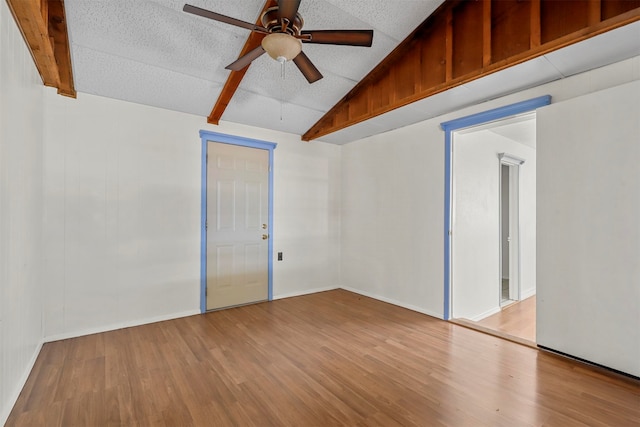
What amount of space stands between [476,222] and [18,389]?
15.0 ft

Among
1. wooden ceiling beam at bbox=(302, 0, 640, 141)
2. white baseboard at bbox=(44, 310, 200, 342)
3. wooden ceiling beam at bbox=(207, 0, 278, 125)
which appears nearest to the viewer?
wooden ceiling beam at bbox=(302, 0, 640, 141)

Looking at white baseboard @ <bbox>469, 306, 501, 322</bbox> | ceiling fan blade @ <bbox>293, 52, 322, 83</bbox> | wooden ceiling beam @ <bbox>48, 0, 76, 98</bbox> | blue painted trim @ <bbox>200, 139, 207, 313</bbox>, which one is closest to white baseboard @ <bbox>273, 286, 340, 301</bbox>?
blue painted trim @ <bbox>200, 139, 207, 313</bbox>

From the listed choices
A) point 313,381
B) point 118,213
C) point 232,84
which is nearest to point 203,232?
point 118,213

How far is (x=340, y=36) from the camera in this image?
2031mm

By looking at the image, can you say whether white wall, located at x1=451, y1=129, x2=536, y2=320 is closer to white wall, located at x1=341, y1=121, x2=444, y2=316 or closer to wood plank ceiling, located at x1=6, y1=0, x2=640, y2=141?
white wall, located at x1=341, y1=121, x2=444, y2=316

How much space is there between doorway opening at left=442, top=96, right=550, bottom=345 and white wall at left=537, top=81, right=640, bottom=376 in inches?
17.0

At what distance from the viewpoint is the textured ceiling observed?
2.26 m

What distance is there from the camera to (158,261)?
11.1ft

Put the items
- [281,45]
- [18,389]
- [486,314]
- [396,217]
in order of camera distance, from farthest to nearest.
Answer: [396,217] → [486,314] → [18,389] → [281,45]

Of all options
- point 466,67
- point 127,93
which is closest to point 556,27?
point 466,67

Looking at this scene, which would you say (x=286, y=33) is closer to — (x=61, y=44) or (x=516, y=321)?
(x=61, y=44)

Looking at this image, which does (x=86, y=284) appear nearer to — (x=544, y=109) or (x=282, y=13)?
(x=282, y=13)

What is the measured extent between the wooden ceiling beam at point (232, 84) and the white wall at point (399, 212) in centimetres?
217

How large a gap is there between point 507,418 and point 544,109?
250cm
